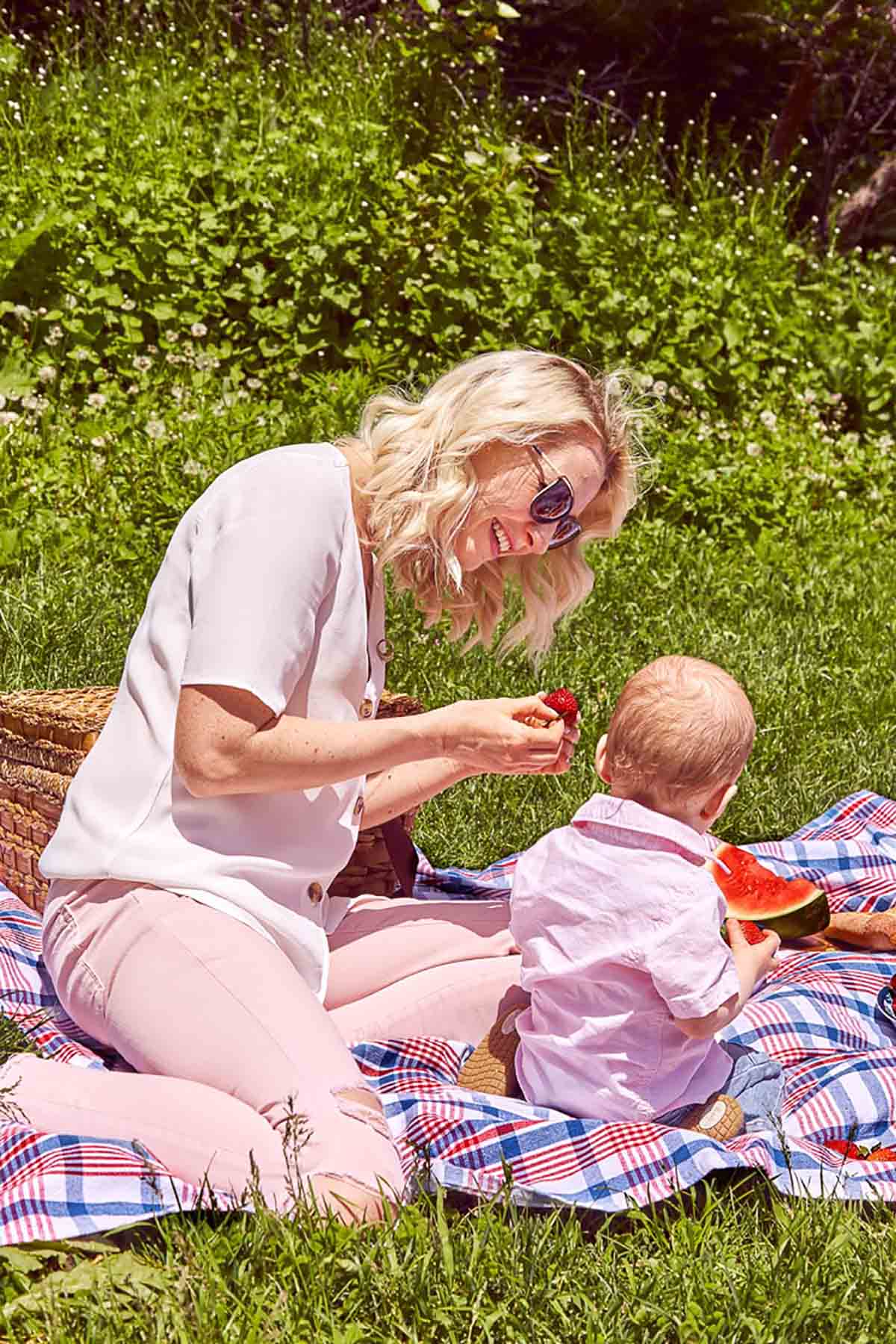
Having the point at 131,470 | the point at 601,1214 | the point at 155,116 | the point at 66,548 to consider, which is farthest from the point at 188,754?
the point at 155,116

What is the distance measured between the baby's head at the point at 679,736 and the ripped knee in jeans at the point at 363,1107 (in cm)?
82

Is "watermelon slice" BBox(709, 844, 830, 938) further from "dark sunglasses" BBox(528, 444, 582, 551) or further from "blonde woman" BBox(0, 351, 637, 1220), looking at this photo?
"dark sunglasses" BBox(528, 444, 582, 551)

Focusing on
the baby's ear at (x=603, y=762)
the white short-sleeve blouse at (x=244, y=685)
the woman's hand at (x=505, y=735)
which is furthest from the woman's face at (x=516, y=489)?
the baby's ear at (x=603, y=762)

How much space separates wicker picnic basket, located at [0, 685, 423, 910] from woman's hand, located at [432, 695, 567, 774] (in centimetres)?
110

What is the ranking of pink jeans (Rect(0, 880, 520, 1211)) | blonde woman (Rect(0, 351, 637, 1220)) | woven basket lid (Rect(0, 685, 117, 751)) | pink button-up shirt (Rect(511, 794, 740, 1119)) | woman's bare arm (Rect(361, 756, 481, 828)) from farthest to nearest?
1. woven basket lid (Rect(0, 685, 117, 751))
2. woman's bare arm (Rect(361, 756, 481, 828))
3. pink button-up shirt (Rect(511, 794, 740, 1119))
4. blonde woman (Rect(0, 351, 637, 1220))
5. pink jeans (Rect(0, 880, 520, 1211))

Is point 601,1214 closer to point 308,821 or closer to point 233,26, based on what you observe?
point 308,821

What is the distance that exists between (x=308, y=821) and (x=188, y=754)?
0.37 meters

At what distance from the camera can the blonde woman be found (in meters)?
2.90

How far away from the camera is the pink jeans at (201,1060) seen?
2758 mm

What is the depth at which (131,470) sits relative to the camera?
6.82m

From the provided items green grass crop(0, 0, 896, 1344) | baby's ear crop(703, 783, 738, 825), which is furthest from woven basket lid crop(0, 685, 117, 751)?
baby's ear crop(703, 783, 738, 825)

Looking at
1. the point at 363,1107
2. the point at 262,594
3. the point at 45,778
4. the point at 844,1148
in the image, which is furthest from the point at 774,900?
the point at 45,778

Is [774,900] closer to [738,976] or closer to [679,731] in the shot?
[738,976]

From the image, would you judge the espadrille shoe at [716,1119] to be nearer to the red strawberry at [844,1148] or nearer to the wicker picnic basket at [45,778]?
the red strawberry at [844,1148]
